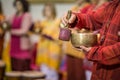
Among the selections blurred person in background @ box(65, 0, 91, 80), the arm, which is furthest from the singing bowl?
the arm

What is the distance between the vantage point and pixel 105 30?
2.07 m

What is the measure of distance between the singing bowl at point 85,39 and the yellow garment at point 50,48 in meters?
2.57

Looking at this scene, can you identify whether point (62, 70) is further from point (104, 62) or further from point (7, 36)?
point (104, 62)

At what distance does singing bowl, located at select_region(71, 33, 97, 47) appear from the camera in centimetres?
213

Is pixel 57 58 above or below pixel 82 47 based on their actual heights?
below

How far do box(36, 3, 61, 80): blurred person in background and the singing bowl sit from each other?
2.58m

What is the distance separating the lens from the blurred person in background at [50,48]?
15.8 feet

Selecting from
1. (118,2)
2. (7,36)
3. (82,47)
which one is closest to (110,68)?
(82,47)

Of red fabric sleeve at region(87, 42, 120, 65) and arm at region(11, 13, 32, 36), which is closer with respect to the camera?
red fabric sleeve at region(87, 42, 120, 65)

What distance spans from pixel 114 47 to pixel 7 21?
10.5 ft

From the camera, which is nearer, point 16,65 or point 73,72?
point 73,72

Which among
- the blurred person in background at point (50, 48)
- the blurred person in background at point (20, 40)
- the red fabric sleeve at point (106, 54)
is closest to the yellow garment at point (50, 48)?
the blurred person in background at point (50, 48)

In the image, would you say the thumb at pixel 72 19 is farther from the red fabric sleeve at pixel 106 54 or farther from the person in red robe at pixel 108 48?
the red fabric sleeve at pixel 106 54

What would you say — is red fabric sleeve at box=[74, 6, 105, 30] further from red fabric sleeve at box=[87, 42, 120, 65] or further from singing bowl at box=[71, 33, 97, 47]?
red fabric sleeve at box=[87, 42, 120, 65]
